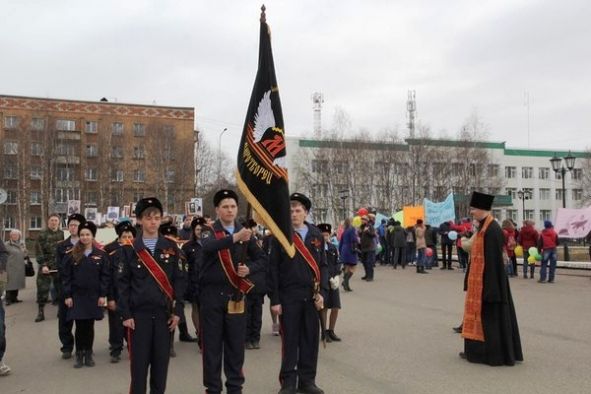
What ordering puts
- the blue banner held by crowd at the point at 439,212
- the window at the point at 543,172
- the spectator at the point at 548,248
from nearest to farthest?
the spectator at the point at 548,248 < the blue banner held by crowd at the point at 439,212 < the window at the point at 543,172

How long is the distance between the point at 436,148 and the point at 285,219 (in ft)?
173

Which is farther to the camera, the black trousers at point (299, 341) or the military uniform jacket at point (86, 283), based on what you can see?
the military uniform jacket at point (86, 283)

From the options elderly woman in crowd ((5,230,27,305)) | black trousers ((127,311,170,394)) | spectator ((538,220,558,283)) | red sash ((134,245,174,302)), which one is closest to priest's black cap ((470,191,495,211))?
red sash ((134,245,174,302))

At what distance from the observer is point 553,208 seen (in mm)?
82688

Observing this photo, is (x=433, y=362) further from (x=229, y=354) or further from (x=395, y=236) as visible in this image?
(x=395, y=236)

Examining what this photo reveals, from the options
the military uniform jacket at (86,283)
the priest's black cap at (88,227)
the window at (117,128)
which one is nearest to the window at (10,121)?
the window at (117,128)

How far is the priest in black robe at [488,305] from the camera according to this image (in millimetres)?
6926

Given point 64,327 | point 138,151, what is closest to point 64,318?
point 64,327

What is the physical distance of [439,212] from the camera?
2381cm

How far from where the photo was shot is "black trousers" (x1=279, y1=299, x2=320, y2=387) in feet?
18.4

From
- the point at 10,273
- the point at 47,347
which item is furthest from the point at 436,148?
the point at 47,347

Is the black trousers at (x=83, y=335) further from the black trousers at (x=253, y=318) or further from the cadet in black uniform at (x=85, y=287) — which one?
the black trousers at (x=253, y=318)

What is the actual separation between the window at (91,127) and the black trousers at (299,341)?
61.5 meters

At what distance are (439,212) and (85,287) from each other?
730 inches
